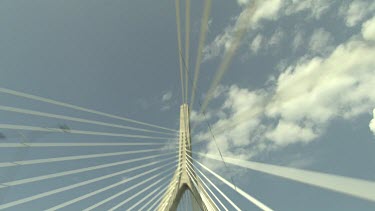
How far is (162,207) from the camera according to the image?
15.5 meters

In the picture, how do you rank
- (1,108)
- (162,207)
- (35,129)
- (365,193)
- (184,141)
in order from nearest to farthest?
(365,193)
(1,108)
(35,129)
(162,207)
(184,141)

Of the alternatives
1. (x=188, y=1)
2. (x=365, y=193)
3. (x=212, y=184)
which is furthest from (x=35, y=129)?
(x=365, y=193)

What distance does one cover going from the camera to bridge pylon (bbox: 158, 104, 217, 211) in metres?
15.6

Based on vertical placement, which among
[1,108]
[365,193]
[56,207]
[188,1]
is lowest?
[365,193]

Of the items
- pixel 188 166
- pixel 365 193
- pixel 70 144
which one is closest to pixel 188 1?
pixel 365 193

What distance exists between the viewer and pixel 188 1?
5895 millimetres

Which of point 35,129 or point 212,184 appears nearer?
point 35,129

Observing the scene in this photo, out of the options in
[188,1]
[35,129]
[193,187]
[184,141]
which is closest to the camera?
[188,1]

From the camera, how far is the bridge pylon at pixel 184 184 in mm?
15586

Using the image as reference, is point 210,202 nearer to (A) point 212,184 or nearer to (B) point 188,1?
(A) point 212,184

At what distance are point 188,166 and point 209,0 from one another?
12.9 metres

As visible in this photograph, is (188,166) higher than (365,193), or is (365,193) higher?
(188,166)

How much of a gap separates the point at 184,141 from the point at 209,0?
44.0 feet

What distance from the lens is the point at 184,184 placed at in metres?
17.1
